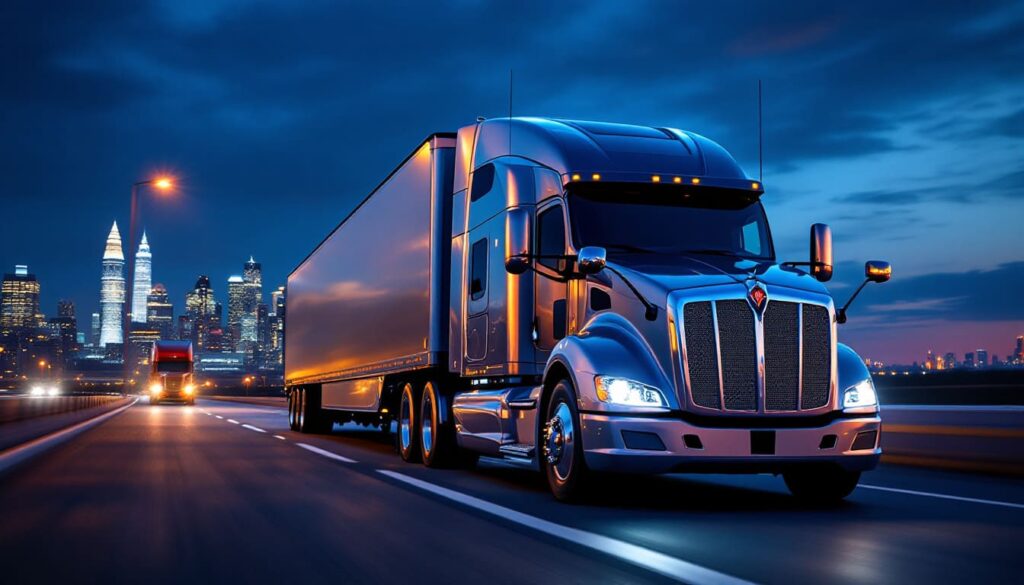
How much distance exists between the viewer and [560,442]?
1041cm

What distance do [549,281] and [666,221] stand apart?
1.25 m

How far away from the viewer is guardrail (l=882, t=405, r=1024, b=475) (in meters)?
13.3

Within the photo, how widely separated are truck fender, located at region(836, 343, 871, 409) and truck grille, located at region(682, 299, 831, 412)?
16 centimetres

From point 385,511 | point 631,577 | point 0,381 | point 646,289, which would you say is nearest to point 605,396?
point 646,289

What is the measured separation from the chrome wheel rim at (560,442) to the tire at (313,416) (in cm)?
1576

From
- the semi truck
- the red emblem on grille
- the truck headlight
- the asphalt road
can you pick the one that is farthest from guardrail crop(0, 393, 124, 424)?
the red emblem on grille

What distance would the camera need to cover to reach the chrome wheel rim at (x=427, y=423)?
49.2 ft

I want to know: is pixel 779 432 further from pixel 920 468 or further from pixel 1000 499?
pixel 920 468

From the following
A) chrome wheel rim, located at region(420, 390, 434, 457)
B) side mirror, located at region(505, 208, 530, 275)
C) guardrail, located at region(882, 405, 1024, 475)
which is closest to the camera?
side mirror, located at region(505, 208, 530, 275)

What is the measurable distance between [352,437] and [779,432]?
16.3 m

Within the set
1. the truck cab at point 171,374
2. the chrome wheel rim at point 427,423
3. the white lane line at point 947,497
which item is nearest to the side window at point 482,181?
the chrome wheel rim at point 427,423

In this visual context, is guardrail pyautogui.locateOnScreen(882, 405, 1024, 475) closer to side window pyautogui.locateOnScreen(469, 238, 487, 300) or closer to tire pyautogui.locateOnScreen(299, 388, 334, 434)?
side window pyautogui.locateOnScreen(469, 238, 487, 300)

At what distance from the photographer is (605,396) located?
971 centimetres

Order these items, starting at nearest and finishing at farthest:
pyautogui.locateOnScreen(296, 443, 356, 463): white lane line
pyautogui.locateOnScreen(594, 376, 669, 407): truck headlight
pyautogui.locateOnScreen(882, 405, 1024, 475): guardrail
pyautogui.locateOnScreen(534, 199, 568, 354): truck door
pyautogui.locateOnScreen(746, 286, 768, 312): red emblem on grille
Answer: pyautogui.locateOnScreen(594, 376, 669, 407): truck headlight → pyautogui.locateOnScreen(746, 286, 768, 312): red emblem on grille → pyautogui.locateOnScreen(534, 199, 568, 354): truck door → pyautogui.locateOnScreen(882, 405, 1024, 475): guardrail → pyautogui.locateOnScreen(296, 443, 356, 463): white lane line
